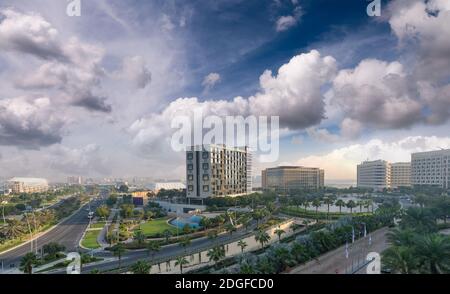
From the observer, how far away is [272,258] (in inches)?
296

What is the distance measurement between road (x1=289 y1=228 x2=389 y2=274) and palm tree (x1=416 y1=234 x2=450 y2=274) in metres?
1.61

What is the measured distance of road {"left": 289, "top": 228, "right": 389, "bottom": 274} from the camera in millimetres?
7795

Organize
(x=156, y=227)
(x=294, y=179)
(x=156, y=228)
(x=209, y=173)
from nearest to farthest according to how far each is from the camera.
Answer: (x=156, y=228) → (x=156, y=227) → (x=209, y=173) → (x=294, y=179)

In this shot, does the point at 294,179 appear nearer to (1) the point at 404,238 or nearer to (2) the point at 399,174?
(2) the point at 399,174

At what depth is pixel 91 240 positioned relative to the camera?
1666 centimetres

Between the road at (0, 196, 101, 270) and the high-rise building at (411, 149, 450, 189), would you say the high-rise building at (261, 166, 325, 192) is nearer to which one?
the high-rise building at (411, 149, 450, 189)

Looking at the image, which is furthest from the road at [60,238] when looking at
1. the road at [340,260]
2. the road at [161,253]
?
the road at [340,260]

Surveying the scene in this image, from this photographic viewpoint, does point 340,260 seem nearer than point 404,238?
No

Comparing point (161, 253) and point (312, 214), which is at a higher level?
point (312, 214)

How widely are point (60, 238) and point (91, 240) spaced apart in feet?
7.80

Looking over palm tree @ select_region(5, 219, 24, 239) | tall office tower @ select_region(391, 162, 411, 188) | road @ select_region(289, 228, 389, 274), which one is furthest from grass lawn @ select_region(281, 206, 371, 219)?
tall office tower @ select_region(391, 162, 411, 188)

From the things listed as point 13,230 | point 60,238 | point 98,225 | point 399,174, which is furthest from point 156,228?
point 399,174

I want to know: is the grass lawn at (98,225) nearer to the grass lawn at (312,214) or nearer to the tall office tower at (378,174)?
the grass lawn at (312,214)
